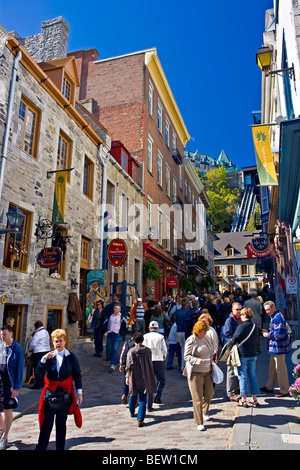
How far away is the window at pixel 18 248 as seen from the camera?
9445 mm

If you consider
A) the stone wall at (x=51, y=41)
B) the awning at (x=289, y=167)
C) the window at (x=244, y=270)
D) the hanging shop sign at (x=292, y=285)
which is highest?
the stone wall at (x=51, y=41)

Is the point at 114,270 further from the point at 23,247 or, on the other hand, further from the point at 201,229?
the point at 201,229

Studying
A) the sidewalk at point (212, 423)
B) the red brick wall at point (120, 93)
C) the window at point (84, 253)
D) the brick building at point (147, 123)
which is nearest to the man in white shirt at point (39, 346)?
the sidewalk at point (212, 423)

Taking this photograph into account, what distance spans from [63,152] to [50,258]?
16.3ft

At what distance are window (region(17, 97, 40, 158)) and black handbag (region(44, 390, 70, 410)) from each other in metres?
7.73

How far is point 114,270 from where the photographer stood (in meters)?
17.2

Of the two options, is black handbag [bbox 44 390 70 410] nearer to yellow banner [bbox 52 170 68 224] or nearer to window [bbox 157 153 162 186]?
yellow banner [bbox 52 170 68 224]

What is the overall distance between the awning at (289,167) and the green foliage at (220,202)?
69482 mm

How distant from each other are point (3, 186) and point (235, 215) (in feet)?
254

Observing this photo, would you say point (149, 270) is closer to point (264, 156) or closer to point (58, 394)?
point (264, 156)

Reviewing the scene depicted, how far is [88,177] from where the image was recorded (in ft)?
49.7

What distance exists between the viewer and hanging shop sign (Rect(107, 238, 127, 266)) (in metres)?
14.1

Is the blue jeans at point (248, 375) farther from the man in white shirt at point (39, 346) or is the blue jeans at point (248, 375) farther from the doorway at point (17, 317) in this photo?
the doorway at point (17, 317)
